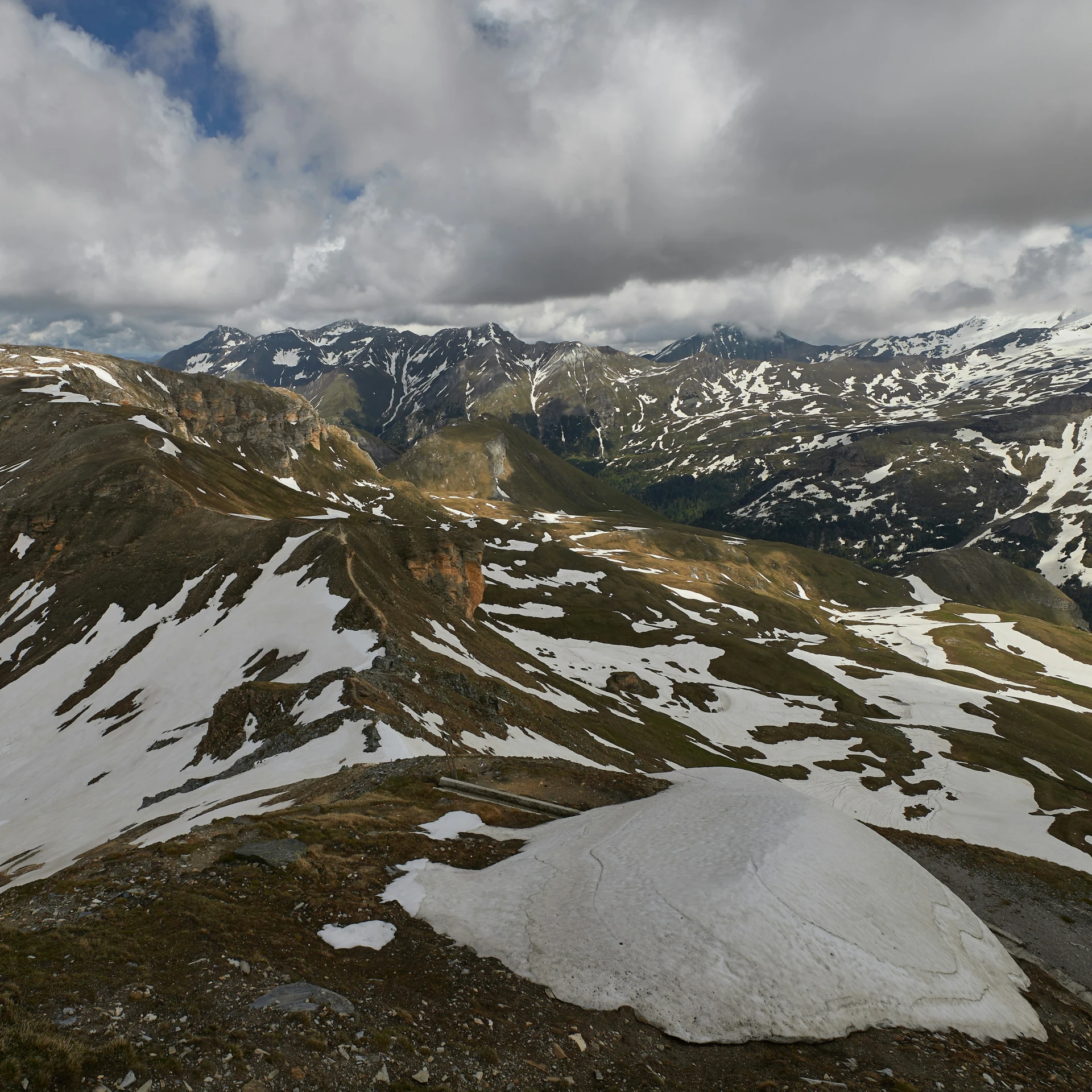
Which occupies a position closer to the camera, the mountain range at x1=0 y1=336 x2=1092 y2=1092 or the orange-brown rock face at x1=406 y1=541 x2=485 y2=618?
the mountain range at x1=0 y1=336 x2=1092 y2=1092

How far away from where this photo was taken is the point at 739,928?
15.9 metres

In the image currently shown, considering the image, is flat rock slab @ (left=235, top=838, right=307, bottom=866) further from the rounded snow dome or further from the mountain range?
the rounded snow dome

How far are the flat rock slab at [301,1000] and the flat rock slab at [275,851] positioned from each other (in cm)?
677

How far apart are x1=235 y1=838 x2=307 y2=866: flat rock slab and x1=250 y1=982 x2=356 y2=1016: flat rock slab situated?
266 inches

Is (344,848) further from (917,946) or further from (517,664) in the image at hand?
(517,664)

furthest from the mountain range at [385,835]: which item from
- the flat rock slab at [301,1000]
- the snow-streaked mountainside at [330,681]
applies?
the snow-streaked mountainside at [330,681]

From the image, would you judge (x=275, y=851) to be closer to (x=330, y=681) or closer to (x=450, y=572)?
(x=330, y=681)

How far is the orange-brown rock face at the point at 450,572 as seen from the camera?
9062cm

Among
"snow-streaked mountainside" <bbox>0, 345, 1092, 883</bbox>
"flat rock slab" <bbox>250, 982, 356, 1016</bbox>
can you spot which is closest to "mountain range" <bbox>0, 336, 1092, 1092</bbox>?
"flat rock slab" <bbox>250, 982, 356, 1016</bbox>

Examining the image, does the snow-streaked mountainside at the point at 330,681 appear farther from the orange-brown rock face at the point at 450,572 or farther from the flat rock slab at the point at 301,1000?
the flat rock slab at the point at 301,1000

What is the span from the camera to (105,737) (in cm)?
5269

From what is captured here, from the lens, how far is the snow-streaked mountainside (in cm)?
4050

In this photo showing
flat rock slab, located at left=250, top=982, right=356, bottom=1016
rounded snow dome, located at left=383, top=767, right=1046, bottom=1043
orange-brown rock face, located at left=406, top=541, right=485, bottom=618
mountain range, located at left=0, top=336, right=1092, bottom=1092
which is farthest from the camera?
orange-brown rock face, located at left=406, top=541, right=485, bottom=618

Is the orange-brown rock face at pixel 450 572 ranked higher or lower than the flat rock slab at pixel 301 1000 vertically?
higher
